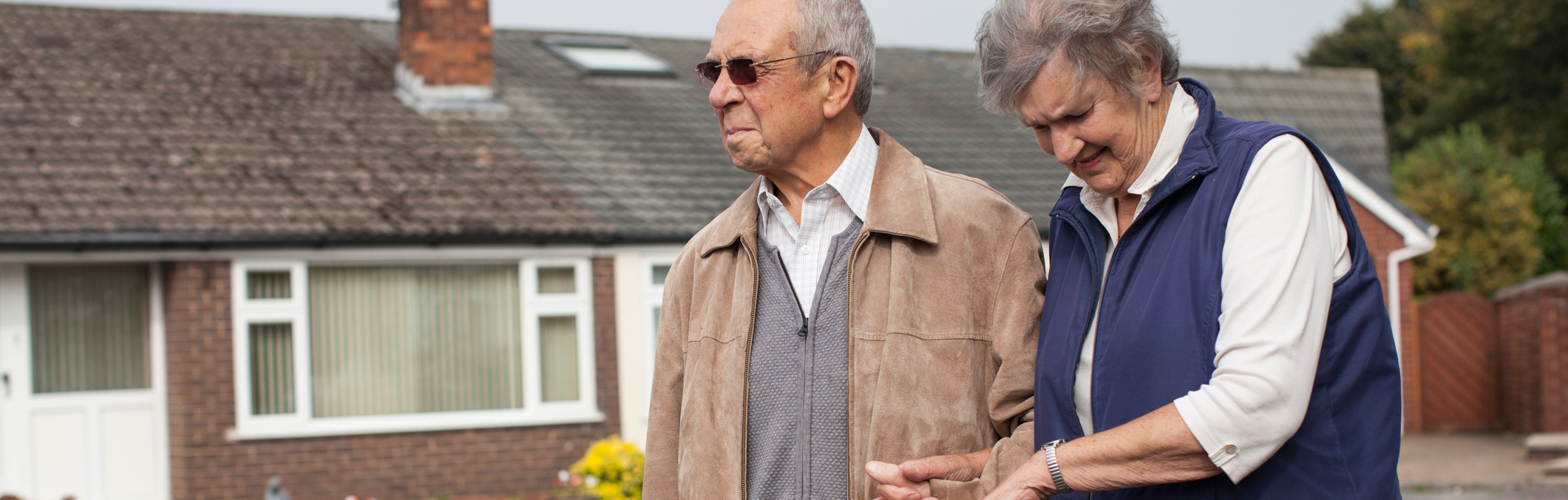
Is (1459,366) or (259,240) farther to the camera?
(1459,366)

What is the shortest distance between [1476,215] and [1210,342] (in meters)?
20.9

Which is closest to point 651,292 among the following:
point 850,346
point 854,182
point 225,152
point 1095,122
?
point 225,152

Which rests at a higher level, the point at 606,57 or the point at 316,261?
the point at 606,57

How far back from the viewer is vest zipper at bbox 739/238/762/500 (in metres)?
2.47

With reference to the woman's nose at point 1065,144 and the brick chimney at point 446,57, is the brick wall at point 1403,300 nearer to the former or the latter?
the brick chimney at point 446,57

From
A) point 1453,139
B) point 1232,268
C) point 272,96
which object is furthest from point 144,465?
point 1453,139

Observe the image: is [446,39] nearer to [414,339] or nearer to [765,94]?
[414,339]

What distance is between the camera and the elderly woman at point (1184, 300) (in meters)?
1.84

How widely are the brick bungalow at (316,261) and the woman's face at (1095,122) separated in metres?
8.58

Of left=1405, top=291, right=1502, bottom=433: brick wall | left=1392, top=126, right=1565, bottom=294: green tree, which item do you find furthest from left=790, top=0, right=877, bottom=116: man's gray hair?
left=1392, top=126, right=1565, bottom=294: green tree

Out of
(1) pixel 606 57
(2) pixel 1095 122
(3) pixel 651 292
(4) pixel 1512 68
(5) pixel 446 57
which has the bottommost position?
(3) pixel 651 292

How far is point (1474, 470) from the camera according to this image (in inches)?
474

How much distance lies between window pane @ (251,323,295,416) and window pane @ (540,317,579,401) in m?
2.02

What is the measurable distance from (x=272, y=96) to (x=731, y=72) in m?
10.4
